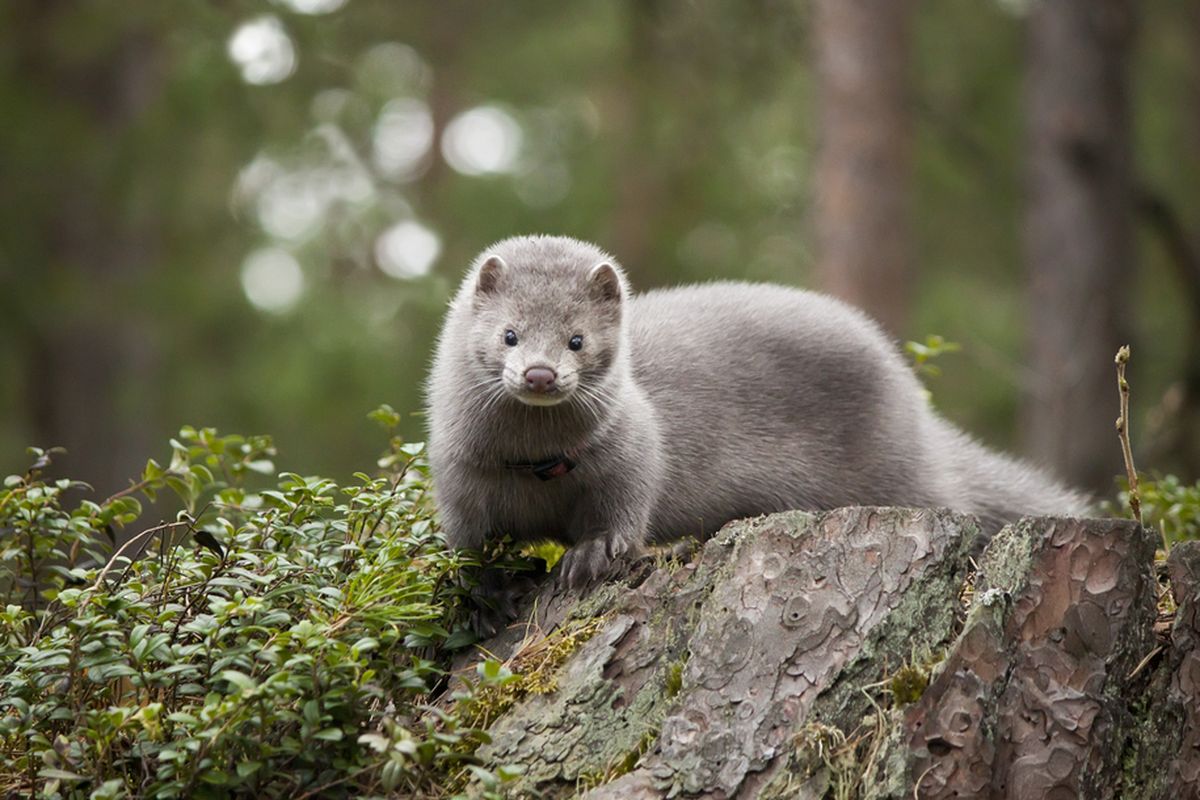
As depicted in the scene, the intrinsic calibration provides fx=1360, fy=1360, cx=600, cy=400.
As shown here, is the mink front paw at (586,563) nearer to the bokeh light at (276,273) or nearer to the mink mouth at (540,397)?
the mink mouth at (540,397)

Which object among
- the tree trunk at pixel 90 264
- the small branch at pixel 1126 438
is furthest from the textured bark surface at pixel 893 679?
the tree trunk at pixel 90 264

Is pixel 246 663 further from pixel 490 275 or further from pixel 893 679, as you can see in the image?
pixel 490 275

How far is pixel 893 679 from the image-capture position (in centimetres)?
351

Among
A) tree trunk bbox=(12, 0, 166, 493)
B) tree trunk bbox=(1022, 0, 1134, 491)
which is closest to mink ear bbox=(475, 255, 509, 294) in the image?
tree trunk bbox=(1022, 0, 1134, 491)

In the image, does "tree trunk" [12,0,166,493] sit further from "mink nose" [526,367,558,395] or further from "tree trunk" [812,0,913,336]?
"mink nose" [526,367,558,395]

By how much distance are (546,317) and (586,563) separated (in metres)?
0.94

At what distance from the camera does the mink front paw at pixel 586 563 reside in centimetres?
437

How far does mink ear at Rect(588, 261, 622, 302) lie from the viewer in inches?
196

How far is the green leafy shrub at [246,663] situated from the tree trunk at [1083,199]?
7.18 m

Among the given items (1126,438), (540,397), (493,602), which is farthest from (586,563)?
(1126,438)

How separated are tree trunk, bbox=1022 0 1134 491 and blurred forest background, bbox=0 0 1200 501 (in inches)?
0.9

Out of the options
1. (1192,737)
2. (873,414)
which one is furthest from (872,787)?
(873,414)

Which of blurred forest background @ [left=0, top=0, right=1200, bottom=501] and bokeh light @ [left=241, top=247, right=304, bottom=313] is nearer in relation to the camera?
blurred forest background @ [left=0, top=0, right=1200, bottom=501]

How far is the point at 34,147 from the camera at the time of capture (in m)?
10.8
